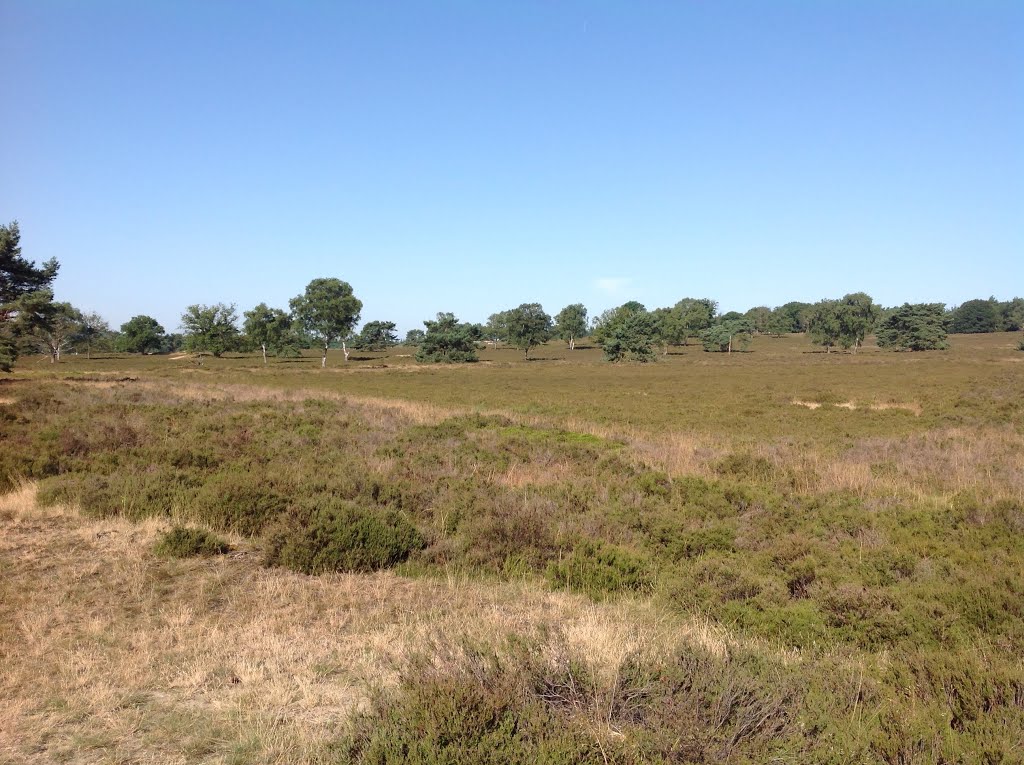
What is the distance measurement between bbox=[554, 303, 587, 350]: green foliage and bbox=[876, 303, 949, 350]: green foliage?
62.8 metres

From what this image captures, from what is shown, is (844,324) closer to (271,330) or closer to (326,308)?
(326,308)

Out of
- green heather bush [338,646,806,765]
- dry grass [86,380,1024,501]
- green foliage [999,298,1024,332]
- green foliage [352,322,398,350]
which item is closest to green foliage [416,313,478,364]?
green foliage [352,322,398,350]

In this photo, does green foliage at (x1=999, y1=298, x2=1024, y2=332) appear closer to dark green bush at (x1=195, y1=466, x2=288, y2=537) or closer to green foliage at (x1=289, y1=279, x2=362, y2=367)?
green foliage at (x1=289, y1=279, x2=362, y2=367)

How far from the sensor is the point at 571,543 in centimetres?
814

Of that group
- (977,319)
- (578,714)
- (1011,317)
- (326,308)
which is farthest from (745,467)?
(1011,317)

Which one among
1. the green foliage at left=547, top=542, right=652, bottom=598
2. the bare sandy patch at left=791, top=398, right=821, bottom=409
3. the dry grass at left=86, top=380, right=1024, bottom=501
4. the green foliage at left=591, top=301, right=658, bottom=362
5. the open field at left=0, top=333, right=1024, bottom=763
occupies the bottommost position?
the bare sandy patch at left=791, top=398, right=821, bottom=409

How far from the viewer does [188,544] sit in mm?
7598

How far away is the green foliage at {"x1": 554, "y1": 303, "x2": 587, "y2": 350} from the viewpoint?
143m

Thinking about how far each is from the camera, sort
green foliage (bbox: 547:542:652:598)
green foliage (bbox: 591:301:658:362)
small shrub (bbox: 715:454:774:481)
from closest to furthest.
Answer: green foliage (bbox: 547:542:652:598), small shrub (bbox: 715:454:774:481), green foliage (bbox: 591:301:658:362)

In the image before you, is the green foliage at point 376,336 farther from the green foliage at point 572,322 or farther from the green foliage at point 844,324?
the green foliage at point 844,324

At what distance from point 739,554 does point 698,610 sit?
1.83 m

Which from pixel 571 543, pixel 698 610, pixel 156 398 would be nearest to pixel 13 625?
pixel 571 543

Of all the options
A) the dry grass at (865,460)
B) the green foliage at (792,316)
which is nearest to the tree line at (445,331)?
the green foliage at (792,316)

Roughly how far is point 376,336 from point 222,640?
14624cm
